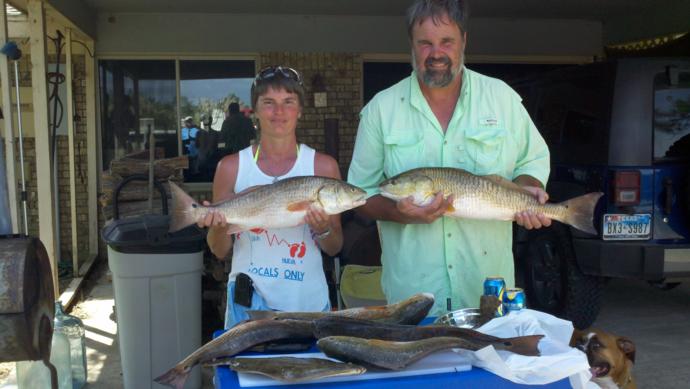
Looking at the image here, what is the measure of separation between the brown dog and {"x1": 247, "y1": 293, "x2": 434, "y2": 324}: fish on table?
1.84ft

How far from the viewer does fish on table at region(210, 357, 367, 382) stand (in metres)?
1.89

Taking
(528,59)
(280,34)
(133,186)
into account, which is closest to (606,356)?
(133,186)

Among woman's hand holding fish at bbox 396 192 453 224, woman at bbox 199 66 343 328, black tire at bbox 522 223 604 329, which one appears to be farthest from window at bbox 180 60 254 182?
woman's hand holding fish at bbox 396 192 453 224

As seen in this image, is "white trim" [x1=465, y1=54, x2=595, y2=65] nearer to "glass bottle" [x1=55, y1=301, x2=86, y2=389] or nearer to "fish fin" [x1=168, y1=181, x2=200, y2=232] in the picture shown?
"glass bottle" [x1=55, y1=301, x2=86, y2=389]

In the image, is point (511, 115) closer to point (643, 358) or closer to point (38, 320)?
point (38, 320)

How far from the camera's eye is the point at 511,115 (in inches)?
112

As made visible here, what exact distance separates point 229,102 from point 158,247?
5338 mm

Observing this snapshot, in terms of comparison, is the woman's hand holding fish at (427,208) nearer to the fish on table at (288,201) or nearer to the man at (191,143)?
the fish on table at (288,201)

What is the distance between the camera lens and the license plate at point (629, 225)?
202 inches

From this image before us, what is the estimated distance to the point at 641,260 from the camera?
5082 millimetres

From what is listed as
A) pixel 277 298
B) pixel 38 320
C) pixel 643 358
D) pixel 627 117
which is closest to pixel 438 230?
pixel 277 298

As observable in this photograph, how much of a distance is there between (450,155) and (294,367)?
4.27 feet

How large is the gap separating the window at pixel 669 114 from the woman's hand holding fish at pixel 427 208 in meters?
3.27

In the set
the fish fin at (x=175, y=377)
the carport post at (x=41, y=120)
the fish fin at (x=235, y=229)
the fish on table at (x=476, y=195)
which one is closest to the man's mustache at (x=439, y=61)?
the fish on table at (x=476, y=195)
